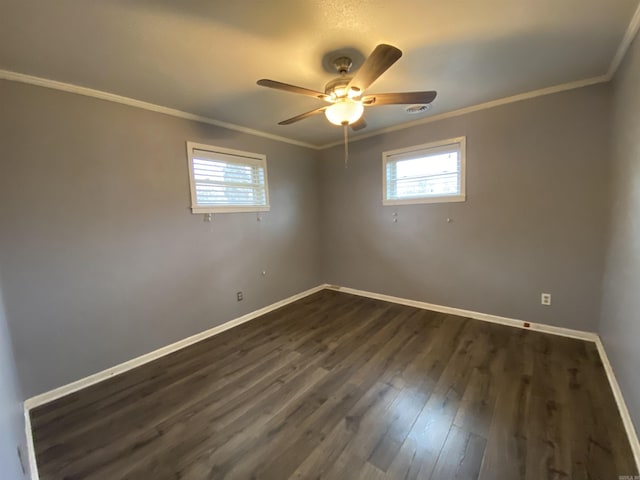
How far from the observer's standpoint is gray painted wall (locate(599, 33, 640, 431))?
1.61 m

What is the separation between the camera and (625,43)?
6.00 feet

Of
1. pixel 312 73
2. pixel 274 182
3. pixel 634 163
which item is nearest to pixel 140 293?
pixel 274 182

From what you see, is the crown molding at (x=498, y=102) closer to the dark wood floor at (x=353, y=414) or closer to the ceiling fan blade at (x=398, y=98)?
the ceiling fan blade at (x=398, y=98)

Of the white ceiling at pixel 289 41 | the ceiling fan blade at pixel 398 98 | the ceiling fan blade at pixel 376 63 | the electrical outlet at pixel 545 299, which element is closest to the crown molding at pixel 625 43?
the white ceiling at pixel 289 41

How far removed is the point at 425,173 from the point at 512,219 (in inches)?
44.3

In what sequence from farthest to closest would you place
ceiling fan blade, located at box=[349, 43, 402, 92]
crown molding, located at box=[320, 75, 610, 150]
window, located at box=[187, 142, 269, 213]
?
window, located at box=[187, 142, 269, 213], crown molding, located at box=[320, 75, 610, 150], ceiling fan blade, located at box=[349, 43, 402, 92]

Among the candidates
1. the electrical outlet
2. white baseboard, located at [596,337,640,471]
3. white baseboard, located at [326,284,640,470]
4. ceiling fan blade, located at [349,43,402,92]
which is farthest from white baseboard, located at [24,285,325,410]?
white baseboard, located at [596,337,640,471]

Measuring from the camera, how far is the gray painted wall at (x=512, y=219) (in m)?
2.52

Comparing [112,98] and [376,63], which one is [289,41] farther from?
[112,98]

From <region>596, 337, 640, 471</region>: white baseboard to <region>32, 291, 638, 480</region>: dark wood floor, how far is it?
1.6 inches

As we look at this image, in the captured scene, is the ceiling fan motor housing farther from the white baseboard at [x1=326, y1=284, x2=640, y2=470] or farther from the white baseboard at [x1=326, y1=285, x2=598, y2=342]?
the white baseboard at [x1=326, y1=285, x2=598, y2=342]

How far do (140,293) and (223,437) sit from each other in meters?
1.61

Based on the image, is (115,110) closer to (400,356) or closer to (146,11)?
(146,11)

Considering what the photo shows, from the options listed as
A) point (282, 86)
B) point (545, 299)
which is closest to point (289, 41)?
point (282, 86)
